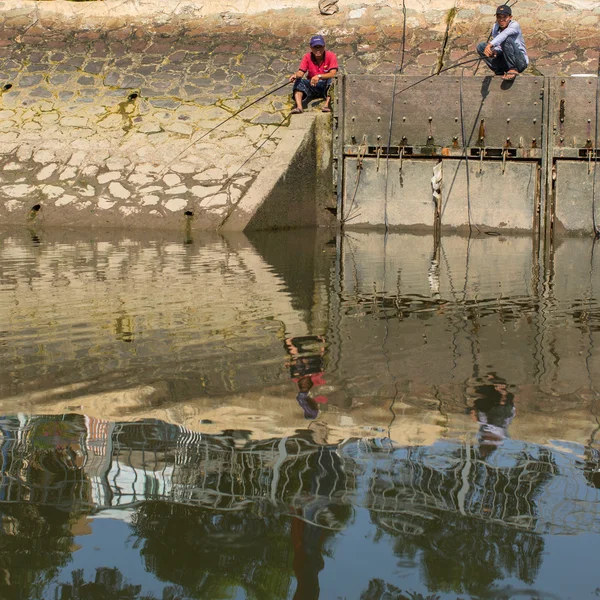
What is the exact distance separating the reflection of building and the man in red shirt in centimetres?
880

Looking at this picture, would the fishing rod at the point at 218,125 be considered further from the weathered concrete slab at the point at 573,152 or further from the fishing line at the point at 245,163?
the weathered concrete slab at the point at 573,152

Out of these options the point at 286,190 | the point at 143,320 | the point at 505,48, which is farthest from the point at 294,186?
the point at 143,320

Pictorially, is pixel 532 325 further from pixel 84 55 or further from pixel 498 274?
pixel 84 55

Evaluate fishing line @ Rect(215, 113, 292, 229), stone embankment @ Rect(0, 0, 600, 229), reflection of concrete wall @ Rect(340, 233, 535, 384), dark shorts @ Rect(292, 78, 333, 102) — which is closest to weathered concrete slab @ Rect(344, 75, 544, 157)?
dark shorts @ Rect(292, 78, 333, 102)

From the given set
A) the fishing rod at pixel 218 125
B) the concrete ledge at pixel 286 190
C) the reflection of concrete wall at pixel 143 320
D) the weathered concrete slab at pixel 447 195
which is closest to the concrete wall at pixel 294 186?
the concrete ledge at pixel 286 190

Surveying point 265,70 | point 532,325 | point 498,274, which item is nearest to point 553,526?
point 532,325

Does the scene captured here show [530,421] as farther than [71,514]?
Yes

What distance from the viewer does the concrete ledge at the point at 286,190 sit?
10.6 m

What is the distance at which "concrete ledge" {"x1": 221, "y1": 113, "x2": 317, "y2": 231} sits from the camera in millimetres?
10633

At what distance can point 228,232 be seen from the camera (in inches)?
414

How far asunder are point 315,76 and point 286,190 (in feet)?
5.11

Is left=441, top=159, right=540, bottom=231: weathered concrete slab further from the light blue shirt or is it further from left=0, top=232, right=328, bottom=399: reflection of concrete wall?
left=0, top=232, right=328, bottom=399: reflection of concrete wall

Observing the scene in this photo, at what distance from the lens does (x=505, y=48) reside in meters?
10.8

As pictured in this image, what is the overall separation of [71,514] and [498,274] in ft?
17.0
